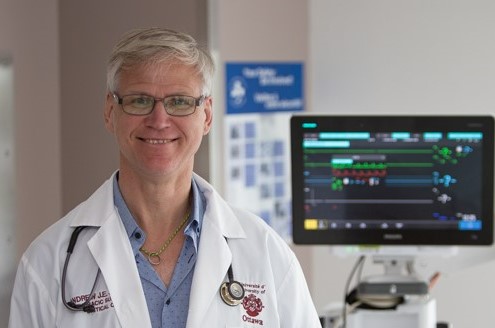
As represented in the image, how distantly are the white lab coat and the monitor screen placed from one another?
0.84 meters

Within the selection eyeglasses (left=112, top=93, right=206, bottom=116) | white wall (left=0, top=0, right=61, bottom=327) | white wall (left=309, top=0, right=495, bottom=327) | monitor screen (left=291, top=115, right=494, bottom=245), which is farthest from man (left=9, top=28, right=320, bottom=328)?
white wall (left=309, top=0, right=495, bottom=327)

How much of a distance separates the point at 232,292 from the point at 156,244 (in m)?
0.19

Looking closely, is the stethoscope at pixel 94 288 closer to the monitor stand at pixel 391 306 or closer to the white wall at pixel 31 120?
the monitor stand at pixel 391 306

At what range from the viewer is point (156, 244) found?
2.17 metres

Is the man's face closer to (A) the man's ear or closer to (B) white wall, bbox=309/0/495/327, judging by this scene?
(A) the man's ear

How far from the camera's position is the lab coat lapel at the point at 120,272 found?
2.07 m

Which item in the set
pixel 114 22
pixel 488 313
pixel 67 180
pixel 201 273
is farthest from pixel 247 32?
pixel 201 273

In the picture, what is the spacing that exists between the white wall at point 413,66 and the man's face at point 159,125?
10.3 feet

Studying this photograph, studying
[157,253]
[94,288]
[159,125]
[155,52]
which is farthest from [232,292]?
[155,52]

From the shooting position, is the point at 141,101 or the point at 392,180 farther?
the point at 392,180

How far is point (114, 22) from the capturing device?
4406 millimetres

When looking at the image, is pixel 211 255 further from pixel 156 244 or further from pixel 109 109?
pixel 109 109

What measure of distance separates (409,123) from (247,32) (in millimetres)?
2173

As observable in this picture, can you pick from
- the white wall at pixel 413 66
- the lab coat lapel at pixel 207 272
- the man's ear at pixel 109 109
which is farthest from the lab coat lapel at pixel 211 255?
the white wall at pixel 413 66
